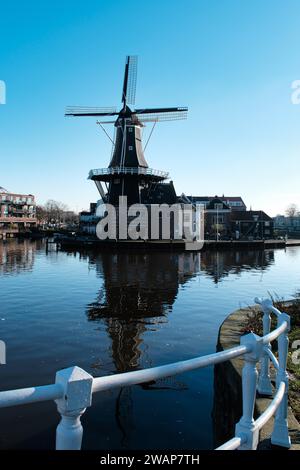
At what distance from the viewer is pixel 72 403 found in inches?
68.6

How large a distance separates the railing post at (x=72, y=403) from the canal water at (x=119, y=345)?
441cm

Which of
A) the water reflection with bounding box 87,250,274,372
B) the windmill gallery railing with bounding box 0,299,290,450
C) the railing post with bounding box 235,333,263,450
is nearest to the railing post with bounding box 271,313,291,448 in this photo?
the windmill gallery railing with bounding box 0,299,290,450

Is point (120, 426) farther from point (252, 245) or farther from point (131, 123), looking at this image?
point (252, 245)

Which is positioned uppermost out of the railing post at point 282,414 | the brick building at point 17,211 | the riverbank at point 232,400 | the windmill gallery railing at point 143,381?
the brick building at point 17,211

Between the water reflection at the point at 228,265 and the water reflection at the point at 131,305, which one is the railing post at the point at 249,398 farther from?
the water reflection at the point at 228,265

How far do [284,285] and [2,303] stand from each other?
16567 millimetres

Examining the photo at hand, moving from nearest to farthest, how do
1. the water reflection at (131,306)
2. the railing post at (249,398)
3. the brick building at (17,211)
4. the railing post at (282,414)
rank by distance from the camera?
the railing post at (249,398)
the railing post at (282,414)
the water reflection at (131,306)
the brick building at (17,211)

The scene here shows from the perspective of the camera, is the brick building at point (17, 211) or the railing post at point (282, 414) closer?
the railing post at point (282, 414)

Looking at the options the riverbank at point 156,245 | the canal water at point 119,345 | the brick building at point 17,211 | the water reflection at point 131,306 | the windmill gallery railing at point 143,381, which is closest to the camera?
the windmill gallery railing at point 143,381

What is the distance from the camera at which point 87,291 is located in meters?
19.2

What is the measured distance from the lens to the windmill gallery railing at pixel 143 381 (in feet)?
5.65

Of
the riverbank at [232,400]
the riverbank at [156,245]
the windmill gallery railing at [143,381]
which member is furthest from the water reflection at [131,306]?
the riverbank at [156,245]

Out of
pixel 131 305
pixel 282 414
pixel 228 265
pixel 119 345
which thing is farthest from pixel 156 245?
pixel 282 414
